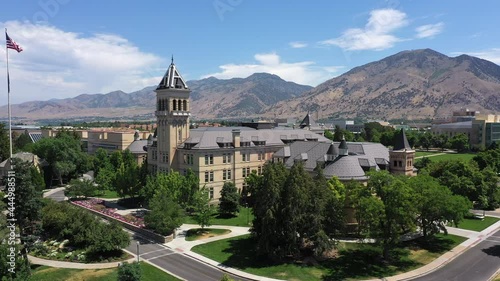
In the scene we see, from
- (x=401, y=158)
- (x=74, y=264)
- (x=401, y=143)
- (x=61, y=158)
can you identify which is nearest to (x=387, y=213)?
(x=401, y=158)

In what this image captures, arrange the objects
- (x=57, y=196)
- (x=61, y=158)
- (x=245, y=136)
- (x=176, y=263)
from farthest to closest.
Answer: (x=61, y=158) < (x=57, y=196) < (x=245, y=136) < (x=176, y=263)

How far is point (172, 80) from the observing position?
79750 millimetres

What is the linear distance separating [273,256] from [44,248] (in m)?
32.1

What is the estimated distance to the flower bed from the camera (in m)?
67.7

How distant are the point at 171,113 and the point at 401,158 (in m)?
47.1

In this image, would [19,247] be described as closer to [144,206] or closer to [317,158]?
[144,206]

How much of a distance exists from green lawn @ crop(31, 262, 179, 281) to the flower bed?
17378 mm

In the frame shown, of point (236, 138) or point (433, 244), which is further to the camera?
point (236, 138)

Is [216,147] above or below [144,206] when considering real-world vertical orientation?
above

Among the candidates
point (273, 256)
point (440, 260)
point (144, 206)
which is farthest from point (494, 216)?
point (144, 206)

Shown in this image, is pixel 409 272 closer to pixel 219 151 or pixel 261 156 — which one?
pixel 219 151

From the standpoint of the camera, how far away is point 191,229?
65.3 metres

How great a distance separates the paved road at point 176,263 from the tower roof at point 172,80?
34377 millimetres

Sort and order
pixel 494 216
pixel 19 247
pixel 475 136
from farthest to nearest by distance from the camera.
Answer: pixel 475 136
pixel 494 216
pixel 19 247
